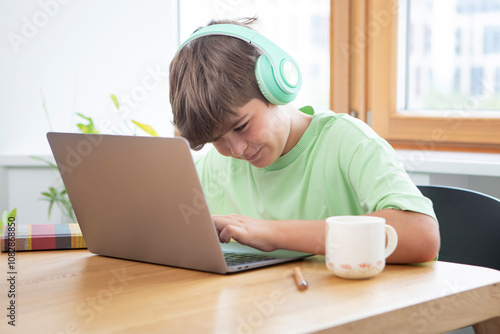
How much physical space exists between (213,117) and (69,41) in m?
1.59

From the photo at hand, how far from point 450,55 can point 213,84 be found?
1.19 m

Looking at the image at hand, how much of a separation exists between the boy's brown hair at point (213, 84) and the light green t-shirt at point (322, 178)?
0.59ft

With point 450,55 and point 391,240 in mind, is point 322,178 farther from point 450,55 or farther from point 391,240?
point 450,55

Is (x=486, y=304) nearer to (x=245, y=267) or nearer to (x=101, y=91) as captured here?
(x=245, y=267)

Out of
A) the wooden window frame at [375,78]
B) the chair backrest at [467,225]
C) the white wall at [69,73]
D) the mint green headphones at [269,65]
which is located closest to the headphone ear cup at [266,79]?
the mint green headphones at [269,65]

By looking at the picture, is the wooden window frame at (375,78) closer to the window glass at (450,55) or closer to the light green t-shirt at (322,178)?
the window glass at (450,55)

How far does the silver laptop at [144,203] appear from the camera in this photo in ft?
2.96

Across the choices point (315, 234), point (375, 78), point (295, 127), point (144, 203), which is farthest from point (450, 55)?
point (144, 203)

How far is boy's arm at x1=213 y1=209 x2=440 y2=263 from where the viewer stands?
3.15ft

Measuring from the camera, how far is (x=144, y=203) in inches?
38.4

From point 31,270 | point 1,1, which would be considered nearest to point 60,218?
point 1,1

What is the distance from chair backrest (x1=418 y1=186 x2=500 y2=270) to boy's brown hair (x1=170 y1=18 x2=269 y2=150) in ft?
1.41

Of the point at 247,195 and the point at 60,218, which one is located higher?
the point at 247,195

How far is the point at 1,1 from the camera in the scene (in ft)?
7.73
